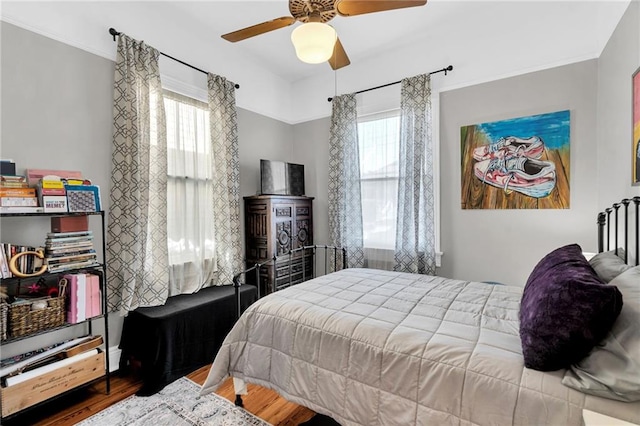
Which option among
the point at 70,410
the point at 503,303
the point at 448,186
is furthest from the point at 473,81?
the point at 70,410

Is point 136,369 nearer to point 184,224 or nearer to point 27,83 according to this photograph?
point 184,224

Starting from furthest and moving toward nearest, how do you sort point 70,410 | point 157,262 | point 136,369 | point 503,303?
point 157,262
point 136,369
point 70,410
point 503,303

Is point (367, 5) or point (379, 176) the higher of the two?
point (367, 5)

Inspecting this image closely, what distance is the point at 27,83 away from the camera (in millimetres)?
1990

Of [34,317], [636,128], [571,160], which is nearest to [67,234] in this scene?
[34,317]

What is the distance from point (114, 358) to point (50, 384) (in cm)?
57

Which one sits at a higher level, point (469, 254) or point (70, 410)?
point (469, 254)

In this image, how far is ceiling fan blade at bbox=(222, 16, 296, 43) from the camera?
6.23 ft

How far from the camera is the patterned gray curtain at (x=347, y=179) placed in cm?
367

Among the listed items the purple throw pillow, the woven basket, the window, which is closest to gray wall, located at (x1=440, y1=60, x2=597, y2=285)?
the window

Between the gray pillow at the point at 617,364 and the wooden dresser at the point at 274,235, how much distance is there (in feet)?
8.93

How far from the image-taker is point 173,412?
6.22 ft

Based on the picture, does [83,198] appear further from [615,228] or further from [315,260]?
[615,228]

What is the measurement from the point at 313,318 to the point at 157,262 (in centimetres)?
169
